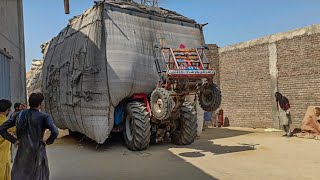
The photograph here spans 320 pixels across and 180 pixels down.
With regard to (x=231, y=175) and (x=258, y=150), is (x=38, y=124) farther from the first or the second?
(x=258, y=150)

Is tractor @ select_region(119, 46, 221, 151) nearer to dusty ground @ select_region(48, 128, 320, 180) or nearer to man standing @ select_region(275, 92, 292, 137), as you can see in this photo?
dusty ground @ select_region(48, 128, 320, 180)

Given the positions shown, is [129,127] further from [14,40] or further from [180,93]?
[14,40]

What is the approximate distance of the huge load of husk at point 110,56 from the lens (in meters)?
10.4

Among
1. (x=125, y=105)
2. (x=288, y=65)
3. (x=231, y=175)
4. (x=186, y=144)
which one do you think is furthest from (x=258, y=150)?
(x=288, y=65)

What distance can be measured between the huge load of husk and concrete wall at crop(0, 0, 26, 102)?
2.01m

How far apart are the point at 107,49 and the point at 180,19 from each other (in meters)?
3.07

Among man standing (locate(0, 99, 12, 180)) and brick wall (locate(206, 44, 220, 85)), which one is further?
brick wall (locate(206, 44, 220, 85))

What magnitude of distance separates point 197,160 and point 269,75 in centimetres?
854

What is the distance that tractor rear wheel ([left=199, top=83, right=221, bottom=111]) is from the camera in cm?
970

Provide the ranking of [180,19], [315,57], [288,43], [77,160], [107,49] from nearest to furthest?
[77,160], [107,49], [180,19], [315,57], [288,43]

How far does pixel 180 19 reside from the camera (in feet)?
39.9

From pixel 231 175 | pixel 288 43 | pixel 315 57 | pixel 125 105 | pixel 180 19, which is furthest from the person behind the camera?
pixel 288 43

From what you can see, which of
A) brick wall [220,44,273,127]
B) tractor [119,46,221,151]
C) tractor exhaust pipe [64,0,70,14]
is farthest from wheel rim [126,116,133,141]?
brick wall [220,44,273,127]

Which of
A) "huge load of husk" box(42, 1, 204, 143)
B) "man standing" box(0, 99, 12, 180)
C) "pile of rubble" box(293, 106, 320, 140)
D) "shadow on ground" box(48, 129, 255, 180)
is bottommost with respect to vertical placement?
"shadow on ground" box(48, 129, 255, 180)
